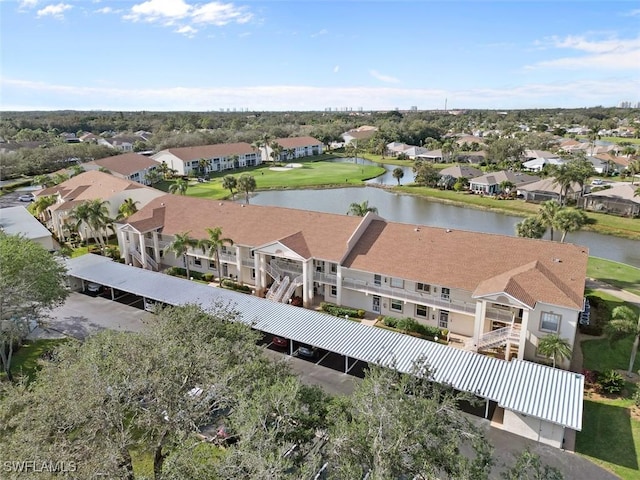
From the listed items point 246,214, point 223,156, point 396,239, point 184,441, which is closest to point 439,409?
point 184,441

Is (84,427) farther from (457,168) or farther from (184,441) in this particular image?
(457,168)

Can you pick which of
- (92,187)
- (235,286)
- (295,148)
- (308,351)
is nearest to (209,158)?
(295,148)

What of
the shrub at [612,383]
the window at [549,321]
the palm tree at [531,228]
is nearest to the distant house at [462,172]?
the palm tree at [531,228]

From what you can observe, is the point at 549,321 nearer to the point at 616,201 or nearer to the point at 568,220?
the point at 568,220

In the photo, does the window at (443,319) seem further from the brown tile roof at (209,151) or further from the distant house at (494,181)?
the brown tile roof at (209,151)

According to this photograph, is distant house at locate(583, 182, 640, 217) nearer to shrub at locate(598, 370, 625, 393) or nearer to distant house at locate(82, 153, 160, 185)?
shrub at locate(598, 370, 625, 393)

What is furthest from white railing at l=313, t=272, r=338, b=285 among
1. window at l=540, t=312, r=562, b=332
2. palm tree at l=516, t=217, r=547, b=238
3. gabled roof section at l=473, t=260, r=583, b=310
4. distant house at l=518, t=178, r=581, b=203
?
distant house at l=518, t=178, r=581, b=203

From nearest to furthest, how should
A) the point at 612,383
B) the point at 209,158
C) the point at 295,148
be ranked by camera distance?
the point at 612,383
the point at 209,158
the point at 295,148

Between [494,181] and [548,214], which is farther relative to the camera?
[494,181]
